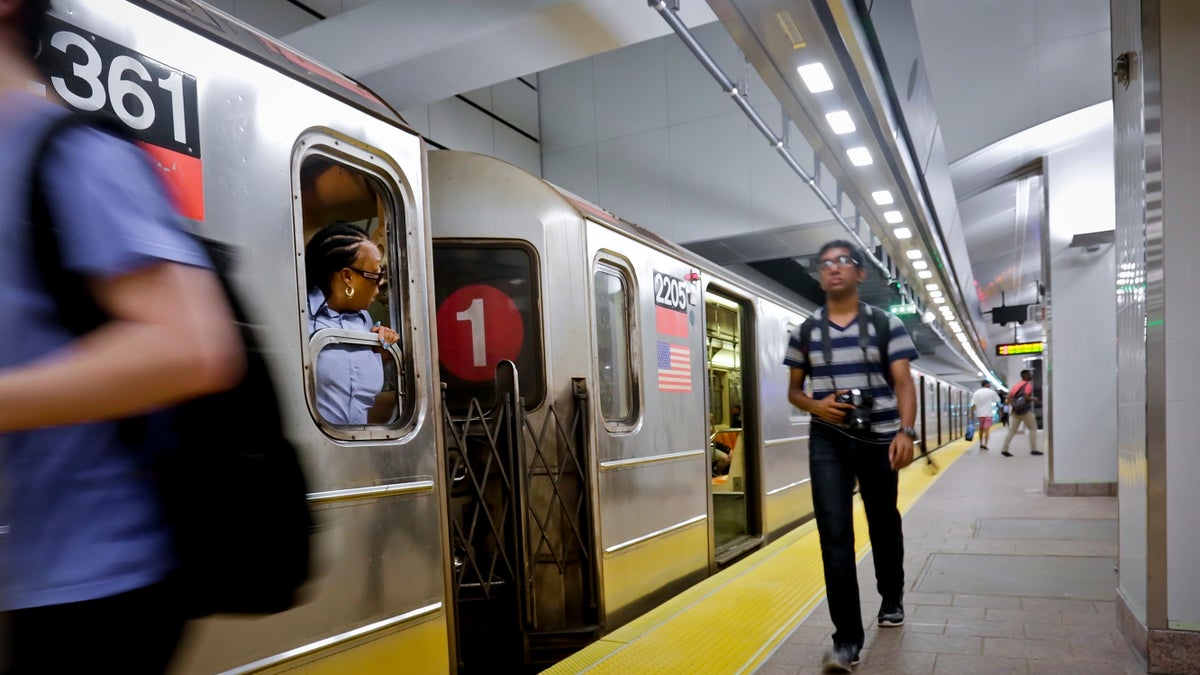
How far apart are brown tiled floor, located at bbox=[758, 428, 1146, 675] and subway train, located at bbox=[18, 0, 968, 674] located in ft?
3.78

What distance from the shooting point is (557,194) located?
13.7 feet

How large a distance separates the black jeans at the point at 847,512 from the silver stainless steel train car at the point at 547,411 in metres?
1.21

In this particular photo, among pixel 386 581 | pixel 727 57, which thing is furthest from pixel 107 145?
pixel 727 57

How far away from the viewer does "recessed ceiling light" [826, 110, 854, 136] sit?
4688 millimetres

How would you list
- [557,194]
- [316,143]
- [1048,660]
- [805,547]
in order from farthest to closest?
[805,547] → [557,194] → [1048,660] → [316,143]

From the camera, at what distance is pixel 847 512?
3.41 metres

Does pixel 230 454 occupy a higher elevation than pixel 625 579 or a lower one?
higher

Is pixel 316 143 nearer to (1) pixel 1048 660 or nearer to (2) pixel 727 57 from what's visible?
(1) pixel 1048 660

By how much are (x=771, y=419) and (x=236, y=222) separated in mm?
5673

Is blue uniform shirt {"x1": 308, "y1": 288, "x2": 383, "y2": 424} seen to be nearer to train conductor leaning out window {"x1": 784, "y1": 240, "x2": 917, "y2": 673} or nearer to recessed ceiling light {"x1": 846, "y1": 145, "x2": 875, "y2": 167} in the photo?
train conductor leaning out window {"x1": 784, "y1": 240, "x2": 917, "y2": 673}

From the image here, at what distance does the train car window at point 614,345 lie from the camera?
4449 mm

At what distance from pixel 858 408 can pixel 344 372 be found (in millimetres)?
2075

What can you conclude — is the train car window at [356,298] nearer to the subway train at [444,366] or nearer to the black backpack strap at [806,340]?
the subway train at [444,366]

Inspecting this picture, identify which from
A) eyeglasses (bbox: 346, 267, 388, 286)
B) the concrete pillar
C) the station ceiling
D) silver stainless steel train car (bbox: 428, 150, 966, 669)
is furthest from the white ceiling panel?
eyeglasses (bbox: 346, 267, 388, 286)
